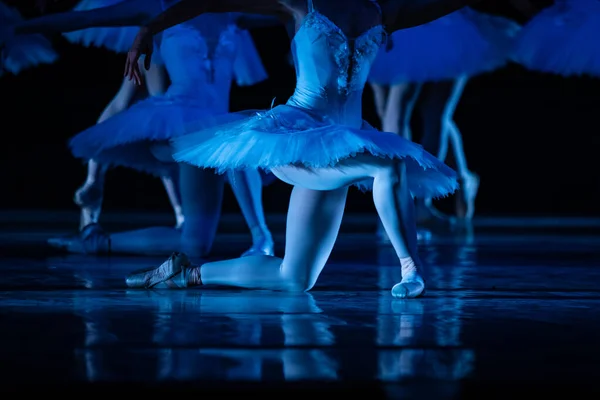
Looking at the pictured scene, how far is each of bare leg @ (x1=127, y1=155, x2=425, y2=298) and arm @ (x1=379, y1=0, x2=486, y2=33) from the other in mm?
479

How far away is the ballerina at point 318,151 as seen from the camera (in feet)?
8.91

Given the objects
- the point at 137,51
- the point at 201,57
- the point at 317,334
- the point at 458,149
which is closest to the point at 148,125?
the point at 201,57

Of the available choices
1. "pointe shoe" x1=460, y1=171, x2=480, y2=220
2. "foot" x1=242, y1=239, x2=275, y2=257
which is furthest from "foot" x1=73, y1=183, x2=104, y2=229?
"pointe shoe" x1=460, y1=171, x2=480, y2=220

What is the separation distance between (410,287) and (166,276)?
25.8 inches

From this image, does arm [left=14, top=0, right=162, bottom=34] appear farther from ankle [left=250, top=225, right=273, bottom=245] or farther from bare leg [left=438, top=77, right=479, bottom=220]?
bare leg [left=438, top=77, right=479, bottom=220]

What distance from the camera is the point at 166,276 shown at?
3041 mm

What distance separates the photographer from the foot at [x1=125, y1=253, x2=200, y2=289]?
3.04 metres

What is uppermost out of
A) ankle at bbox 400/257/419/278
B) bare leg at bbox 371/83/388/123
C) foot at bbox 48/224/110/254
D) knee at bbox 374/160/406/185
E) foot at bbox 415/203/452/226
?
bare leg at bbox 371/83/388/123

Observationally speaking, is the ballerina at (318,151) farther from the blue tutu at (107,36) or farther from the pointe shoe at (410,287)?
the blue tutu at (107,36)

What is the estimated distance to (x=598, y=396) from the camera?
61.0 inches

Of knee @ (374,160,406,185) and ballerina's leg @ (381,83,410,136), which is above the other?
ballerina's leg @ (381,83,410,136)

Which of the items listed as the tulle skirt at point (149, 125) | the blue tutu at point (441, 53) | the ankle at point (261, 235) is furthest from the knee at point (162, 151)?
the blue tutu at point (441, 53)

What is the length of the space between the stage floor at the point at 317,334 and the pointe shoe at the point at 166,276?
2.2 inches

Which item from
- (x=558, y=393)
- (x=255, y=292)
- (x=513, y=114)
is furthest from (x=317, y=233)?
(x=513, y=114)
